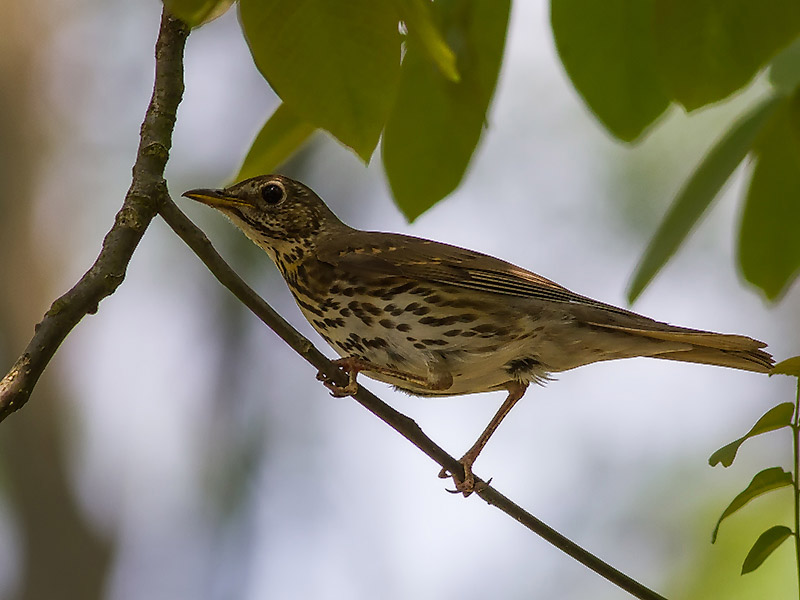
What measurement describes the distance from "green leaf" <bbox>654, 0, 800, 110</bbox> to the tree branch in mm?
1053

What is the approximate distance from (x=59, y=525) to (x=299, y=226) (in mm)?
5579

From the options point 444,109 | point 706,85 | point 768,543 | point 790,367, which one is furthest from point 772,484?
point 444,109

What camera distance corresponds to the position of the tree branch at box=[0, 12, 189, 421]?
206cm

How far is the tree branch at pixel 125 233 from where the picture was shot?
2.06 m

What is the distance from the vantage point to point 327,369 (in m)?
2.88

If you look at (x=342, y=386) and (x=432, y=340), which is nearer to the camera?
(x=342, y=386)

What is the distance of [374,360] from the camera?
4.10m

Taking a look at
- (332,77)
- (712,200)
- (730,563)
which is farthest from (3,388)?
(730,563)

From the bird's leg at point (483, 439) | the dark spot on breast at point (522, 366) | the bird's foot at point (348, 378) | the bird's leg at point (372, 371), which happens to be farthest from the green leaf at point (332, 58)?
the dark spot on breast at point (522, 366)

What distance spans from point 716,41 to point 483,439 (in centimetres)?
255

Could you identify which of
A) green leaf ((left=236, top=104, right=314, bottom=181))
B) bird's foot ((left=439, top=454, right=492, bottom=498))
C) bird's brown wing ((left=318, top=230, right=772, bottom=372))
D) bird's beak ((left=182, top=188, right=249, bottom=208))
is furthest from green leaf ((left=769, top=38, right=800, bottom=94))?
bird's beak ((left=182, top=188, right=249, bottom=208))

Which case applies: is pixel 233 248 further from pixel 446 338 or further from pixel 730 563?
pixel 446 338

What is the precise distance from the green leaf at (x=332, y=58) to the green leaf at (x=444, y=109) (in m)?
0.48

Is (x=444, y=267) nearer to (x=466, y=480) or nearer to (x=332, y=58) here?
(x=466, y=480)
